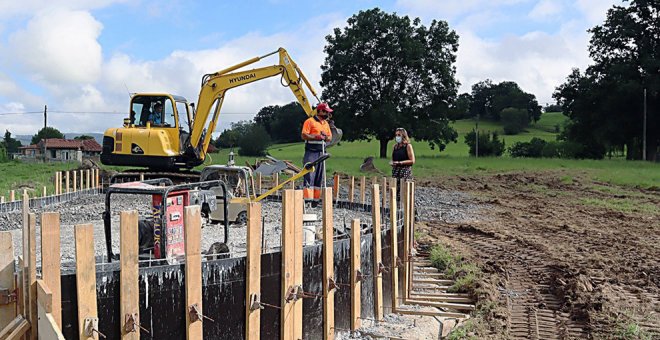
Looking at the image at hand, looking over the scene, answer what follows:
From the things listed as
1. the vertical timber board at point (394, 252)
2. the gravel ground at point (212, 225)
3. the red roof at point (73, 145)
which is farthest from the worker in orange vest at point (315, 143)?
the red roof at point (73, 145)

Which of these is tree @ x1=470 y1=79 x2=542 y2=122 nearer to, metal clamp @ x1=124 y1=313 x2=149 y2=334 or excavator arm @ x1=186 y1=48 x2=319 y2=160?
excavator arm @ x1=186 y1=48 x2=319 y2=160

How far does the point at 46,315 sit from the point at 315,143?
6443mm

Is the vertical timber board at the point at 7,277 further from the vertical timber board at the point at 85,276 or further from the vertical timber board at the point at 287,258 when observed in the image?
the vertical timber board at the point at 287,258

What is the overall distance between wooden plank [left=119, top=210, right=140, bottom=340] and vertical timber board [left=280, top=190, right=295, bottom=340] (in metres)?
1.31

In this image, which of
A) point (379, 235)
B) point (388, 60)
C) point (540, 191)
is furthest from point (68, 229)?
point (388, 60)

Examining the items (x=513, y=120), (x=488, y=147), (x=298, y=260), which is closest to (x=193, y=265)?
(x=298, y=260)

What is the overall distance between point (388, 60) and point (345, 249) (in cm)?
3822

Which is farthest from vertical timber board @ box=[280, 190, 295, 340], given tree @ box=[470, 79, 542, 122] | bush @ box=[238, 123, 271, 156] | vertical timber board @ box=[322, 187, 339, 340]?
tree @ box=[470, 79, 542, 122]

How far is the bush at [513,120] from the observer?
232 ft

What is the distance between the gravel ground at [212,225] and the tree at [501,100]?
63.2m

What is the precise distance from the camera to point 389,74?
4344 centimetres

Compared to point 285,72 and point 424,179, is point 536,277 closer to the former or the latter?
point 285,72

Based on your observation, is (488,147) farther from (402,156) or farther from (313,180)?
(313,180)

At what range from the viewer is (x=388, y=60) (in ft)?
143
